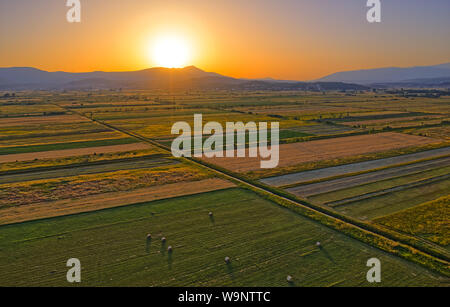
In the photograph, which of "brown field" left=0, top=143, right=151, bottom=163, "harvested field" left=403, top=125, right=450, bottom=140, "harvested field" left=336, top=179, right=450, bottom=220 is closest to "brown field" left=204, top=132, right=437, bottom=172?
"harvested field" left=403, top=125, right=450, bottom=140

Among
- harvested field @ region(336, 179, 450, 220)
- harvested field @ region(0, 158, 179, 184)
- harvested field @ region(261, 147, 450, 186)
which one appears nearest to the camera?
harvested field @ region(336, 179, 450, 220)

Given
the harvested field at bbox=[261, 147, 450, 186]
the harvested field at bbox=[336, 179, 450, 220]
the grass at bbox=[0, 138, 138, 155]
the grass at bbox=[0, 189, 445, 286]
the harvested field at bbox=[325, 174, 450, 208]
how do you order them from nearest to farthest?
the grass at bbox=[0, 189, 445, 286]
the harvested field at bbox=[336, 179, 450, 220]
the harvested field at bbox=[325, 174, 450, 208]
the harvested field at bbox=[261, 147, 450, 186]
the grass at bbox=[0, 138, 138, 155]

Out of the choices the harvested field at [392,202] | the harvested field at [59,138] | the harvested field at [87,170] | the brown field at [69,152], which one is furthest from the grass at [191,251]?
the harvested field at [59,138]

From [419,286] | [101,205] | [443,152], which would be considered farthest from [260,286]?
[443,152]

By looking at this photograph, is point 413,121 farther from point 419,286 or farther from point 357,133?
point 419,286

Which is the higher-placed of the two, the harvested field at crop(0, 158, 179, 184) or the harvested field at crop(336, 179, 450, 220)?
the harvested field at crop(0, 158, 179, 184)

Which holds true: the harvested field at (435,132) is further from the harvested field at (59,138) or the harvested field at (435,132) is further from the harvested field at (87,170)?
the harvested field at (59,138)

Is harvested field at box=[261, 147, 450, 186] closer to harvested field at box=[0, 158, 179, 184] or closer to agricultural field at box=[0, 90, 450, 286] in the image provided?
agricultural field at box=[0, 90, 450, 286]

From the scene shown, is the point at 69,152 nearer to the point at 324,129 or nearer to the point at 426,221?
the point at 426,221
